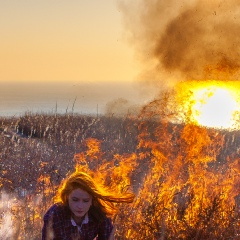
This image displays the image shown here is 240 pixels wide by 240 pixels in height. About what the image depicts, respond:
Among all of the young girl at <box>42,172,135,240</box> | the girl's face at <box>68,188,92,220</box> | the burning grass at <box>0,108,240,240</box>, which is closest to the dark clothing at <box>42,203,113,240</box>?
the young girl at <box>42,172,135,240</box>

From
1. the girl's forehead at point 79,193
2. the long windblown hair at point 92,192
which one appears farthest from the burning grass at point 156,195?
the girl's forehead at point 79,193

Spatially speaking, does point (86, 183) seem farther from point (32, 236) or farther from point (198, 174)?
point (198, 174)

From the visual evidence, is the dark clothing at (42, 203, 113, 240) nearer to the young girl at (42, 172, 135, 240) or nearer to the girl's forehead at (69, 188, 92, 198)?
the young girl at (42, 172, 135, 240)

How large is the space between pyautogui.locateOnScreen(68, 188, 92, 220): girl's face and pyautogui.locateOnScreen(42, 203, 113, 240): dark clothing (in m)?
0.13

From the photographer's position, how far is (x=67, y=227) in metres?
3.74

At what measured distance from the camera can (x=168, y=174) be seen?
9164 millimetres

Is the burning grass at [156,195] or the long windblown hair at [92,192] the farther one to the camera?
the burning grass at [156,195]

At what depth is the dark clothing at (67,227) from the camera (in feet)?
12.1

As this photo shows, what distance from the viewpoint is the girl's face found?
3652mm

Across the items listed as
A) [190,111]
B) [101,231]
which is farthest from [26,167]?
[101,231]

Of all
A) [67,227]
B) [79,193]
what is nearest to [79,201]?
[79,193]

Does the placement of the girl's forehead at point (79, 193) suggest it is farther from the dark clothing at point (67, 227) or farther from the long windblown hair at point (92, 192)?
the dark clothing at point (67, 227)

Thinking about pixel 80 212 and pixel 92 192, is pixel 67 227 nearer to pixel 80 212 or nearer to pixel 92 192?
pixel 80 212

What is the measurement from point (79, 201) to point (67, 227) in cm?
28
